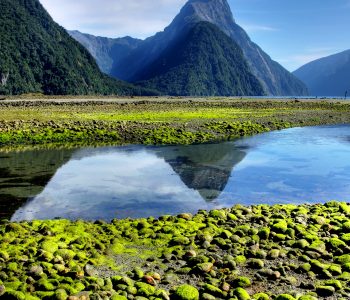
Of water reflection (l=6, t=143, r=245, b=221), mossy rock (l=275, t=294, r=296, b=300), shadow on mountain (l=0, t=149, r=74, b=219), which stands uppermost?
mossy rock (l=275, t=294, r=296, b=300)

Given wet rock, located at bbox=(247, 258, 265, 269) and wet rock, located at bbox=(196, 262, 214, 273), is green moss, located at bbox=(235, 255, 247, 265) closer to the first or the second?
wet rock, located at bbox=(247, 258, 265, 269)


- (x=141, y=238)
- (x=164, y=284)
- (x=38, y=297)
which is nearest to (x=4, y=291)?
(x=38, y=297)

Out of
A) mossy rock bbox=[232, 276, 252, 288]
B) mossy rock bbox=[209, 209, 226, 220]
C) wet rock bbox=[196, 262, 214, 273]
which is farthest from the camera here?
mossy rock bbox=[209, 209, 226, 220]

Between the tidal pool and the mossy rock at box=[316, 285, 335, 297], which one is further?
the tidal pool

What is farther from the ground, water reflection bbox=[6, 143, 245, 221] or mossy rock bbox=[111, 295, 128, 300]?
mossy rock bbox=[111, 295, 128, 300]

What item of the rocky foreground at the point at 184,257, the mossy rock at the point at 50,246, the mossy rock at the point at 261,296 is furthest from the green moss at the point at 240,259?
the mossy rock at the point at 50,246

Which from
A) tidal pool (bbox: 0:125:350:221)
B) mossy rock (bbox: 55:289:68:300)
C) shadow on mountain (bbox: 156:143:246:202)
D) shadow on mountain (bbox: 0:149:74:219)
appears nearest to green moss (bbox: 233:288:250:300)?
mossy rock (bbox: 55:289:68:300)

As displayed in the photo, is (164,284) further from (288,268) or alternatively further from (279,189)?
(279,189)

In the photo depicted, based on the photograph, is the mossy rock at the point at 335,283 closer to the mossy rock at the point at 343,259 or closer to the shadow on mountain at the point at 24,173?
the mossy rock at the point at 343,259

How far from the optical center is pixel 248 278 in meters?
12.6

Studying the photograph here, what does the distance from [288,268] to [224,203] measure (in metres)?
8.28

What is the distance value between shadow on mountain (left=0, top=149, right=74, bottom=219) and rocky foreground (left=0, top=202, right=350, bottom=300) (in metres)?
5.24

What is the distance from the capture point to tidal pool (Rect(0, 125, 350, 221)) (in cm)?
2080

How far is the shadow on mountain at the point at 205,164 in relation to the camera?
25.1 meters
